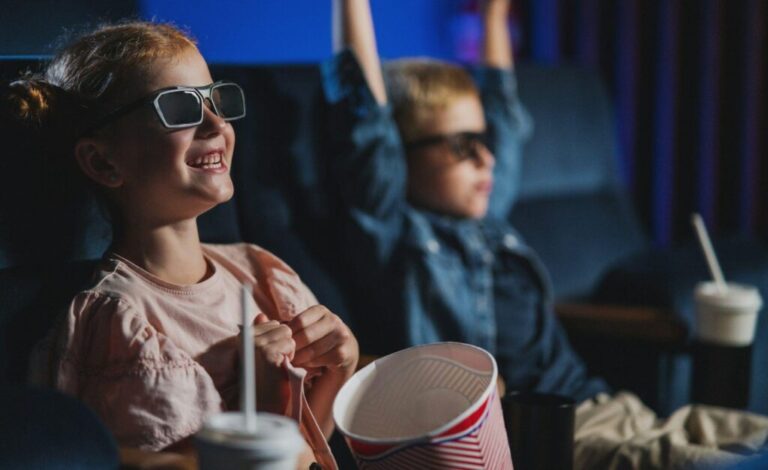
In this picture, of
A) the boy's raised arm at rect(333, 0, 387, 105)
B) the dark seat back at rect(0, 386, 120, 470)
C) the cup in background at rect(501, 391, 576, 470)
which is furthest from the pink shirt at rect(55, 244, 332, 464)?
the boy's raised arm at rect(333, 0, 387, 105)

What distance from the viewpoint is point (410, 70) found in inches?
81.7

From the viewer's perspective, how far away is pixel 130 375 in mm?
1100

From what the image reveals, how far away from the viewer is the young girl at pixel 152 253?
111 cm

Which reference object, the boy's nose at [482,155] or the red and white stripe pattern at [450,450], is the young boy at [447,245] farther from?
the red and white stripe pattern at [450,450]

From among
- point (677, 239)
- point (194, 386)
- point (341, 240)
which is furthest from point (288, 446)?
point (677, 239)

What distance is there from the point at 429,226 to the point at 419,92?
269 mm

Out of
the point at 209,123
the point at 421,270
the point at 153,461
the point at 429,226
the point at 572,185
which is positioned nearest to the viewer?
the point at 153,461

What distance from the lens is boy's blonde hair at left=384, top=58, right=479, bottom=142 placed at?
2.01 m

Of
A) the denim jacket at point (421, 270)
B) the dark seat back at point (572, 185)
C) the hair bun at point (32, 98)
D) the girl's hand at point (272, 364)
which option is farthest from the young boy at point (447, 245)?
the hair bun at point (32, 98)

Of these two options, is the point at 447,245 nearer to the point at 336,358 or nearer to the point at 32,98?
the point at 336,358

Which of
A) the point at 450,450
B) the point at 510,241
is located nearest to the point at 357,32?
the point at 510,241

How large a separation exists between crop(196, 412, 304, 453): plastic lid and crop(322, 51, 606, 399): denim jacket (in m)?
0.80

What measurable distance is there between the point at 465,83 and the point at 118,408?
1.18m

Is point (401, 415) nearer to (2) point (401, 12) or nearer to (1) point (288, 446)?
(1) point (288, 446)
